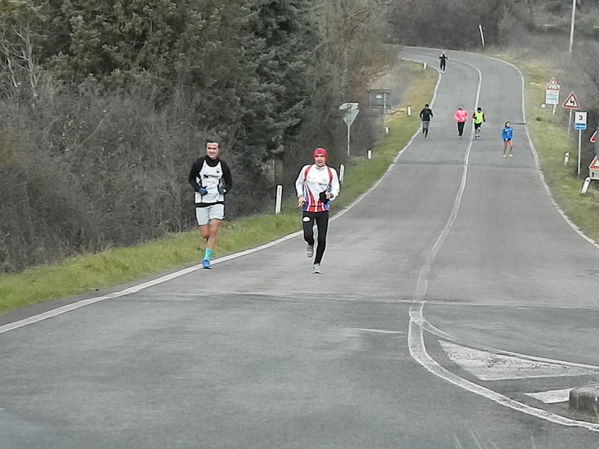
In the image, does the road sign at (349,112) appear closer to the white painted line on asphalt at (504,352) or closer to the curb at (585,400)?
the white painted line on asphalt at (504,352)

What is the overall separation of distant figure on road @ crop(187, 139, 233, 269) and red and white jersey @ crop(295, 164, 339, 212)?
115cm

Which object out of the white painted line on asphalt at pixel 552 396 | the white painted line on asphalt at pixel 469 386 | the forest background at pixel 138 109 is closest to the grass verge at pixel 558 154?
the forest background at pixel 138 109

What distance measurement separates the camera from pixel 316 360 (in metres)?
8.07

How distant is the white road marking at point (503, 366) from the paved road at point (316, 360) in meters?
0.03

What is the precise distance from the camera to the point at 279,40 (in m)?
31.8

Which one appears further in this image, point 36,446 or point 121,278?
point 121,278

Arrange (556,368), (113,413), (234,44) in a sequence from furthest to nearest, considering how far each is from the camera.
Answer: (234,44)
(556,368)
(113,413)

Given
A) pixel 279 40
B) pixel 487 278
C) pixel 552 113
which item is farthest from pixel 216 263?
pixel 552 113

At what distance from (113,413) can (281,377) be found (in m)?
1.53

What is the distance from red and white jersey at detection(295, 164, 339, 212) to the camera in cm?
1502

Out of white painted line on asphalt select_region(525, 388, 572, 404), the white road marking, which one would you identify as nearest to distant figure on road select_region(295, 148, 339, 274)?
the white road marking

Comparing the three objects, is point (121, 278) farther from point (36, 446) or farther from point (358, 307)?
point (36, 446)

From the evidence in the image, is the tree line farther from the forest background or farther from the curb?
the curb

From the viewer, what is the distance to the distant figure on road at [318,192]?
15.0 meters
